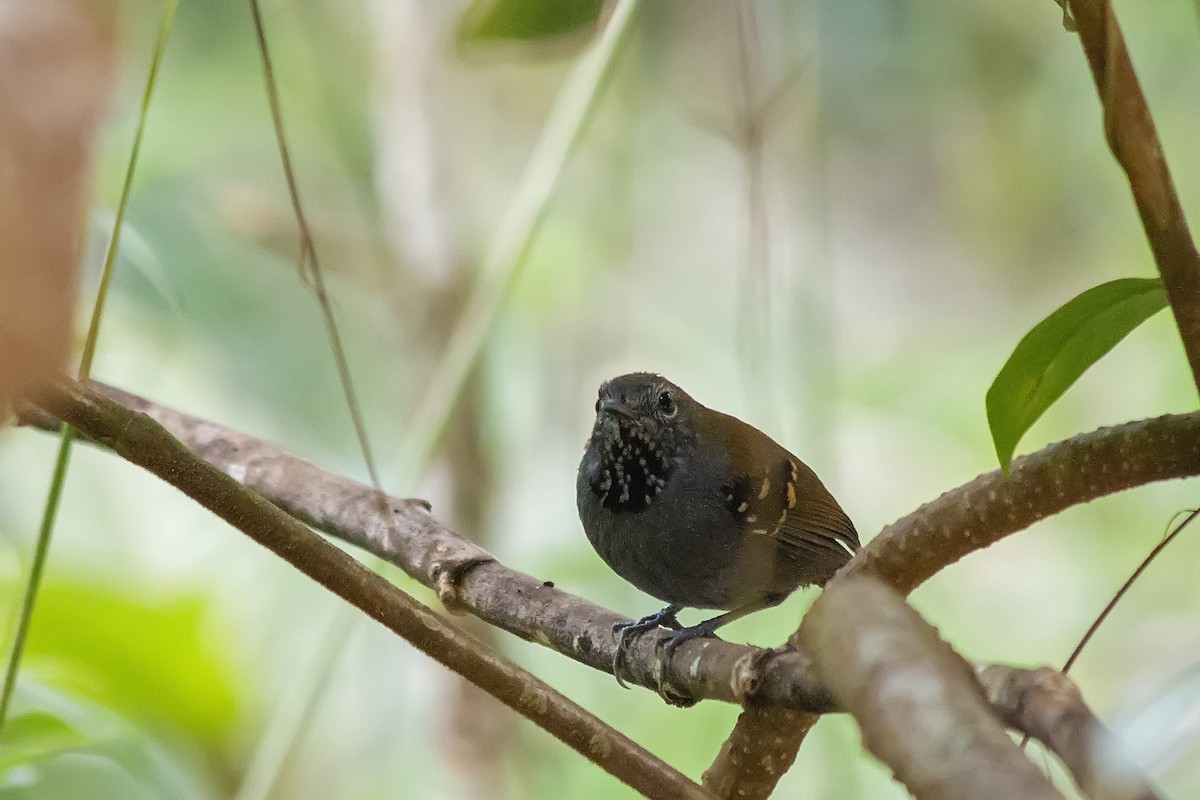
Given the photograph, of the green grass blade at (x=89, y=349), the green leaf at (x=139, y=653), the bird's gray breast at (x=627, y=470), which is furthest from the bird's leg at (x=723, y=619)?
the green leaf at (x=139, y=653)

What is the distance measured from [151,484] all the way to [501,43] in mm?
3295

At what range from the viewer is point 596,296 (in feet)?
15.4

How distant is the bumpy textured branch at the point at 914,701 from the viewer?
Answer: 23.7 inches

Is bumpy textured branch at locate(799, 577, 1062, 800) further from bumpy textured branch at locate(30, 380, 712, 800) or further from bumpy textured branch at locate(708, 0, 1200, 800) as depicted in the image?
bumpy textured branch at locate(30, 380, 712, 800)

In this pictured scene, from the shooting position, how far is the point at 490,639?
12.6 ft

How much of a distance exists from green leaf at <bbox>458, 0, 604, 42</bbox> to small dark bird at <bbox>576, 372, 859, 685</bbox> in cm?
94

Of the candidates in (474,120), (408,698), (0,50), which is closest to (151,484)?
(408,698)

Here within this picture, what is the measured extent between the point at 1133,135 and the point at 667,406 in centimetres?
167

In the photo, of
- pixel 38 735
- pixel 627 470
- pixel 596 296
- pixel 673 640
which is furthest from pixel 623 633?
pixel 596 296

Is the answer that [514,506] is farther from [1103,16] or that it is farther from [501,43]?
[1103,16]

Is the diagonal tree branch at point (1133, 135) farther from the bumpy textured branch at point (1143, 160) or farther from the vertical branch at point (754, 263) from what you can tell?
the vertical branch at point (754, 263)

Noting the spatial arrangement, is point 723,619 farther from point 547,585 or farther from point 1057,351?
point 1057,351

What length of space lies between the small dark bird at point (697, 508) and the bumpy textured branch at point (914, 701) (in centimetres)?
134

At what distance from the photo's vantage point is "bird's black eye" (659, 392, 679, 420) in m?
2.47
